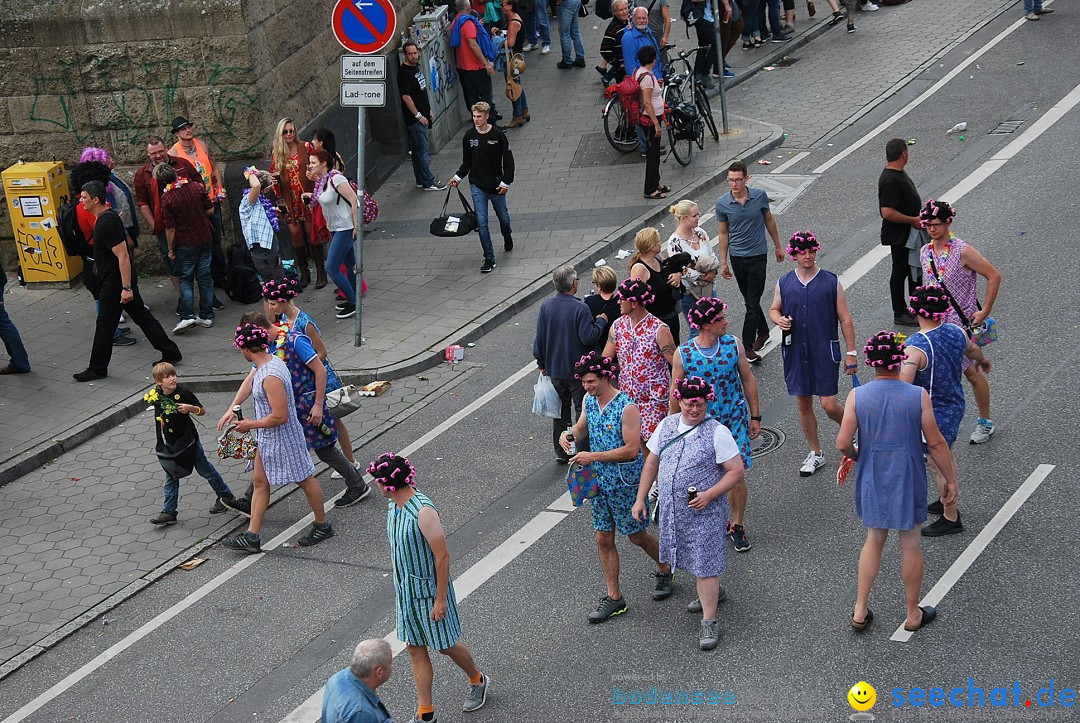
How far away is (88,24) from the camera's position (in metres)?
14.2

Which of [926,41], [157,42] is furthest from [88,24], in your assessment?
[926,41]

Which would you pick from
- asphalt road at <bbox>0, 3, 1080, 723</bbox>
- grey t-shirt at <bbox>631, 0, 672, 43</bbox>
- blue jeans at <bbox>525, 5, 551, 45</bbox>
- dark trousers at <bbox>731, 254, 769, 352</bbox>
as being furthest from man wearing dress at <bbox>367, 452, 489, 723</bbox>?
blue jeans at <bbox>525, 5, 551, 45</bbox>

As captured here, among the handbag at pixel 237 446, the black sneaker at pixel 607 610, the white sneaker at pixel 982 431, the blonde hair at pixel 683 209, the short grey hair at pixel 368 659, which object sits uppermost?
the blonde hair at pixel 683 209

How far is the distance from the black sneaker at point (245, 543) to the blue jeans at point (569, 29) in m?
13.6

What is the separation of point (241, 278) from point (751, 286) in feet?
19.3

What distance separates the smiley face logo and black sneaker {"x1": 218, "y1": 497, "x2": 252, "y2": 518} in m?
4.86

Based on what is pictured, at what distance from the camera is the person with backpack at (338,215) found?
1318cm

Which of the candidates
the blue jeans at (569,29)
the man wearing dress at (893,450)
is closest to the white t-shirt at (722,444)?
the man wearing dress at (893,450)

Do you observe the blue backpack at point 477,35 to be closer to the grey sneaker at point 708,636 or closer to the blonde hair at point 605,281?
the blonde hair at point 605,281

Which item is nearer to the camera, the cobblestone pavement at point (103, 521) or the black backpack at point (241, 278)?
the cobblestone pavement at point (103, 521)

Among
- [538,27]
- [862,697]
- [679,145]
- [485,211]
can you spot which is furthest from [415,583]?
[538,27]

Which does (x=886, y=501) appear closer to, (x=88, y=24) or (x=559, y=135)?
(x=88, y=24)

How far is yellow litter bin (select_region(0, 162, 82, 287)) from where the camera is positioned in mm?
14086

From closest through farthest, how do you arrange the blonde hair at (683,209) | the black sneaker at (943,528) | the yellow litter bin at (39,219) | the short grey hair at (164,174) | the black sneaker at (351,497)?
the black sneaker at (943,528)
the black sneaker at (351,497)
the blonde hair at (683,209)
the short grey hair at (164,174)
the yellow litter bin at (39,219)
